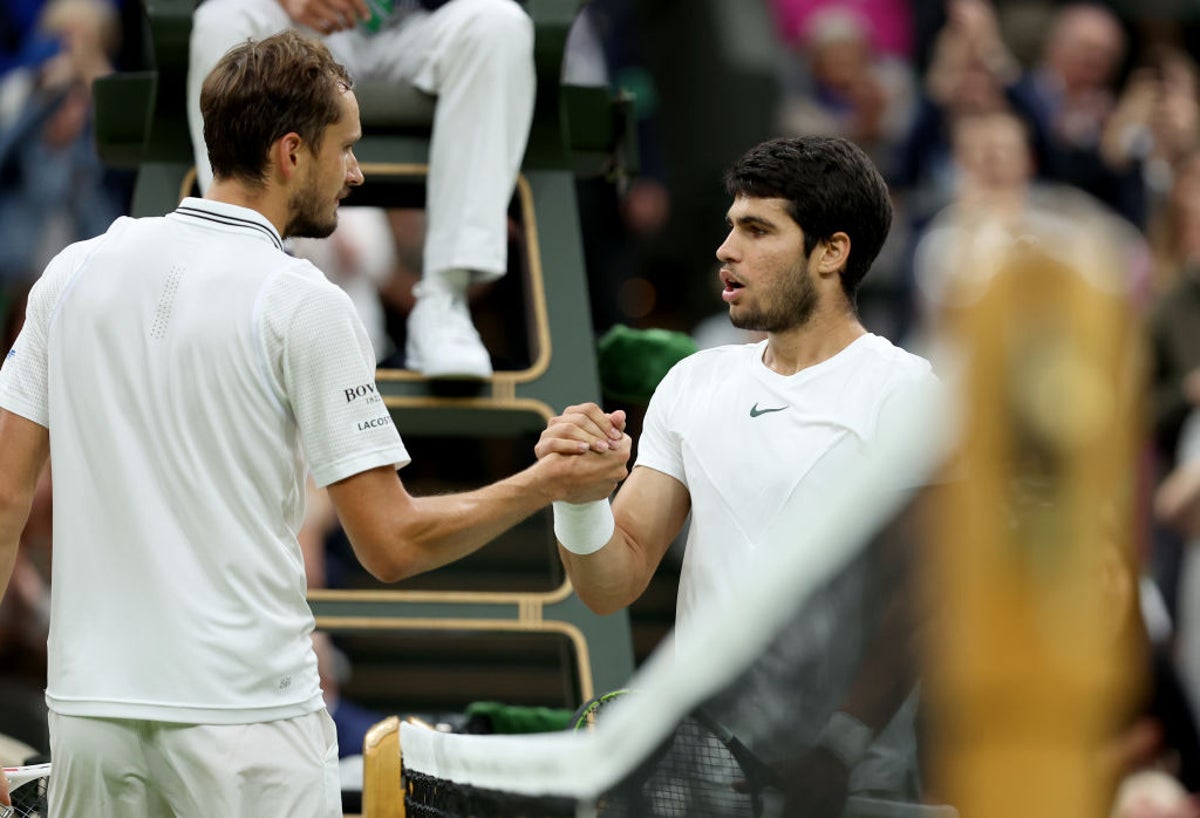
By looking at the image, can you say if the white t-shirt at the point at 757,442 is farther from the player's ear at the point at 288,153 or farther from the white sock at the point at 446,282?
the white sock at the point at 446,282

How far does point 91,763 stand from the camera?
248 cm

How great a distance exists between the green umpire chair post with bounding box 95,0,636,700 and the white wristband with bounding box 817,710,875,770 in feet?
7.93

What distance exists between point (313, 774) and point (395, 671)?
11.7ft

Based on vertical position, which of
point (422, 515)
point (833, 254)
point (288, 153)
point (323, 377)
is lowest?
point (422, 515)

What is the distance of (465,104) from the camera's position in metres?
4.26

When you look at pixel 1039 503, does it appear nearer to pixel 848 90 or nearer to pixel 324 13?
pixel 324 13

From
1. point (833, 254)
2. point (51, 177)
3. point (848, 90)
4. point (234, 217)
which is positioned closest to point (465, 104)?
point (833, 254)

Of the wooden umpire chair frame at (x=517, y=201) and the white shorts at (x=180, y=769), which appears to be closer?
the white shorts at (x=180, y=769)

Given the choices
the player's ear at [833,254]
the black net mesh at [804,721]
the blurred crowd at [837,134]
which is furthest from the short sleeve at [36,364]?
the blurred crowd at [837,134]

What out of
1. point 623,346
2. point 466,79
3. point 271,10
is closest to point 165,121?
point 271,10

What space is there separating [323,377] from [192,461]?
0.22m

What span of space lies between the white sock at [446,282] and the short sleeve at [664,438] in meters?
1.13

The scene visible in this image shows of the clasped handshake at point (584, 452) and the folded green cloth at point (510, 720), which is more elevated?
the clasped handshake at point (584, 452)

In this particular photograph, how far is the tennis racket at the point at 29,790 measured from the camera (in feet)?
9.14
